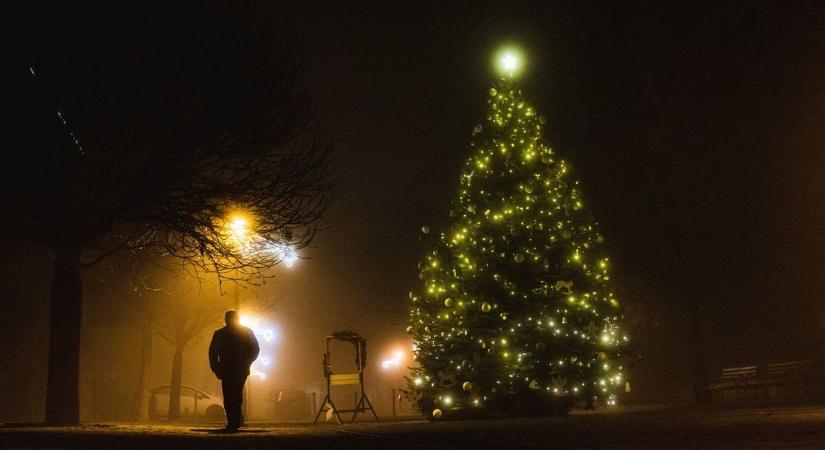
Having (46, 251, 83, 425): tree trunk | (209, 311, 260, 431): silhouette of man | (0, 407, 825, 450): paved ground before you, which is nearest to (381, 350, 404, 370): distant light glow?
(46, 251, 83, 425): tree trunk

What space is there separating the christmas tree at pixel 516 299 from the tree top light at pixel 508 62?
53.0 inches

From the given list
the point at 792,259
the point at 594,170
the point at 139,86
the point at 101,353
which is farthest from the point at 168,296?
the point at 792,259

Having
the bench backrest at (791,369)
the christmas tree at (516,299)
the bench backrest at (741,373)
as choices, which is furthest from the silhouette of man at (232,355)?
the bench backrest at (741,373)

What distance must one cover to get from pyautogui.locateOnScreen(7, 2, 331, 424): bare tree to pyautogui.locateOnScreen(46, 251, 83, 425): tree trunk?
0.03 metres

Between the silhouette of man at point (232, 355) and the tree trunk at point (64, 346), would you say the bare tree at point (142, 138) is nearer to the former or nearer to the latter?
the tree trunk at point (64, 346)

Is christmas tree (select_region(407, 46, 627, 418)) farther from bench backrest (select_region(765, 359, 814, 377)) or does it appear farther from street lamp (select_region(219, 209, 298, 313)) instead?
bench backrest (select_region(765, 359, 814, 377))

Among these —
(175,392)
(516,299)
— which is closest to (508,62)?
(516,299)

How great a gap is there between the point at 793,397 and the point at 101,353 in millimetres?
33323

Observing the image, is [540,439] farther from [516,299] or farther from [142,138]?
[142,138]

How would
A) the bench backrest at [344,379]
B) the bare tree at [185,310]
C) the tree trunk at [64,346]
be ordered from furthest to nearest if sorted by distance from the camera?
1. the bare tree at [185,310]
2. the bench backrest at [344,379]
3. the tree trunk at [64,346]

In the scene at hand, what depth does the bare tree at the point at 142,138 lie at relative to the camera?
1529 centimetres

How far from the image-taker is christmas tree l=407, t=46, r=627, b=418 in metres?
17.1

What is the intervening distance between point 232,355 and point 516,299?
6.74 m

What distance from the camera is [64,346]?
16625 millimetres
